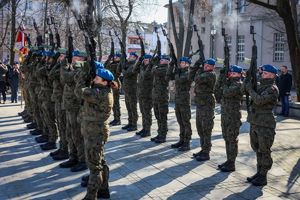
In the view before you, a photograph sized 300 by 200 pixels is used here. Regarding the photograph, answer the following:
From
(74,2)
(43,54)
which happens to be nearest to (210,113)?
(43,54)

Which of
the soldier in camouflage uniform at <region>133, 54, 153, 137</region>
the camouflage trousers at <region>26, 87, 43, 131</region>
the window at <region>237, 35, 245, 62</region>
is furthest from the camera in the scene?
the window at <region>237, 35, 245, 62</region>

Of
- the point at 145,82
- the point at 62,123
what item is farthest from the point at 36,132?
the point at 145,82

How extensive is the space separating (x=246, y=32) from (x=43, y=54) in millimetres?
30064

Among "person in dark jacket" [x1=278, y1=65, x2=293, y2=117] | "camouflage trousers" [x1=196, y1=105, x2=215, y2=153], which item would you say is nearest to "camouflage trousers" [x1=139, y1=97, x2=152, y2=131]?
"camouflage trousers" [x1=196, y1=105, x2=215, y2=153]

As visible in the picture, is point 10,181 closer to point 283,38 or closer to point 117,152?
point 117,152

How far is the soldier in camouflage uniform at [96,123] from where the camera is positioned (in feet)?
21.7

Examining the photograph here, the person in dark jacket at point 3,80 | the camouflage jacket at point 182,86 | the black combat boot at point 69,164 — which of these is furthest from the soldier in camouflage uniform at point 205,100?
the person in dark jacket at point 3,80

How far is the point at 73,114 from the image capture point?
880 cm

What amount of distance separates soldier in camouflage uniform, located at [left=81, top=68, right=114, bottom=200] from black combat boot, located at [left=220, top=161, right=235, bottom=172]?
9.65ft

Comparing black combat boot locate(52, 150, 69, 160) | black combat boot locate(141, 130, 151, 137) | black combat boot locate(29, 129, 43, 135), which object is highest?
black combat boot locate(29, 129, 43, 135)

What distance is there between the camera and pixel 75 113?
8812 mm

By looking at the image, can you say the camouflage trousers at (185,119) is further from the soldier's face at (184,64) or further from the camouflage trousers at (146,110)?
the camouflage trousers at (146,110)

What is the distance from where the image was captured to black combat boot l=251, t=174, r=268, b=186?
25.7ft

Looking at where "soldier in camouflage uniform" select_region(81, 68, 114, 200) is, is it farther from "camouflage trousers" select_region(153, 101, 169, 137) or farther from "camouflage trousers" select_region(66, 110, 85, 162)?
"camouflage trousers" select_region(153, 101, 169, 137)
